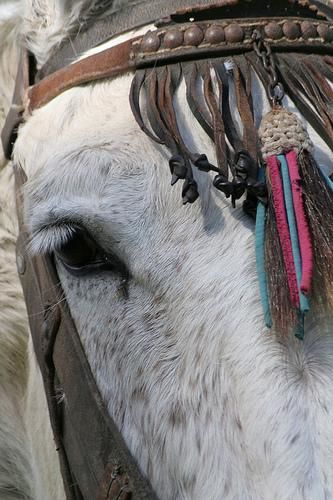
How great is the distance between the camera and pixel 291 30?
5.79 ft

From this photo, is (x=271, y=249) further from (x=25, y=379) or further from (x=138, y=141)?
(x=25, y=379)

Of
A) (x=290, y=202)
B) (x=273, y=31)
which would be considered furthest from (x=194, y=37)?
(x=290, y=202)

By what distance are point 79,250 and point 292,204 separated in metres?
0.53

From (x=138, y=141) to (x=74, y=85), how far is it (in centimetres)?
34

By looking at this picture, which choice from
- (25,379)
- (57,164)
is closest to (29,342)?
(25,379)

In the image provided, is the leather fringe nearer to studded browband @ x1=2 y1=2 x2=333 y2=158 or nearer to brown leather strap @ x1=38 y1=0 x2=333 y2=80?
studded browband @ x1=2 y1=2 x2=333 y2=158

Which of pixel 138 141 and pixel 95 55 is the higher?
pixel 95 55

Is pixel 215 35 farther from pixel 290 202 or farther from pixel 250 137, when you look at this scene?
pixel 290 202

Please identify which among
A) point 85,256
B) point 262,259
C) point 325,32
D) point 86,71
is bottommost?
point 262,259

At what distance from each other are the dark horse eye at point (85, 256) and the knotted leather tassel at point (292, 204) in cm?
39

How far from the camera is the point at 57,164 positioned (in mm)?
1777

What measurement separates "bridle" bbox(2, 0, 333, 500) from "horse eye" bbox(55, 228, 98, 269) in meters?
0.16

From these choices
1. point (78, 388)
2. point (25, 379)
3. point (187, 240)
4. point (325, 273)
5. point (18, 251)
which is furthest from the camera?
point (25, 379)

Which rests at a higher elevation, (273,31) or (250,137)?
(273,31)
